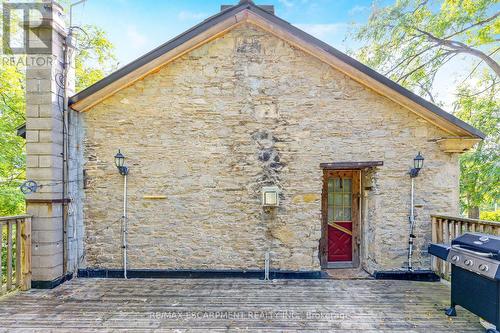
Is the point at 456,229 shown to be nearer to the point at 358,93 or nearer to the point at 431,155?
the point at 431,155

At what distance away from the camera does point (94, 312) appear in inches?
137

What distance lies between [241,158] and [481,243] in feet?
12.0

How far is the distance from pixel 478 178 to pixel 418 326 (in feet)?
22.5

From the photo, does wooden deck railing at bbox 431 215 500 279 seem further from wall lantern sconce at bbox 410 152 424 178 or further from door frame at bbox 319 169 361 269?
door frame at bbox 319 169 361 269

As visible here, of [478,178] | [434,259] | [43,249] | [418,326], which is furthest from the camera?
[478,178]

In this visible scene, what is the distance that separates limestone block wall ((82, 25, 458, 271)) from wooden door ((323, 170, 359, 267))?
0.77 m

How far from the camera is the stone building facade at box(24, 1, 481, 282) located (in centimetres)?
479

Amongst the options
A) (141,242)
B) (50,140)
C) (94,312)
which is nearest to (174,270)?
(141,242)

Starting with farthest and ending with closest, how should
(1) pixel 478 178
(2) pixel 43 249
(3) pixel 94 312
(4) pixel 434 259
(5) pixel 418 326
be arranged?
(1) pixel 478 178, (4) pixel 434 259, (2) pixel 43 249, (3) pixel 94 312, (5) pixel 418 326

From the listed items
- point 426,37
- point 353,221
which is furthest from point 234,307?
point 426,37

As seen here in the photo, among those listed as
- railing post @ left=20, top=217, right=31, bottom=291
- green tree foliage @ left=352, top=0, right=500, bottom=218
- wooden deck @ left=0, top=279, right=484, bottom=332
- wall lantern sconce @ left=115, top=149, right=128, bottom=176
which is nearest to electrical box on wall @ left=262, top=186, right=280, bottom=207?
wooden deck @ left=0, top=279, right=484, bottom=332

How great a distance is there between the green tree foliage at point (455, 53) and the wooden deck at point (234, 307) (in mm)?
5370

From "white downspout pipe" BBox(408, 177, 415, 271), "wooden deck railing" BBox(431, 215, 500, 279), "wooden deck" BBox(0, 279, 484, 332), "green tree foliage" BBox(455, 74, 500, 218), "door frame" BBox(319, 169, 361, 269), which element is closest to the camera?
"wooden deck" BBox(0, 279, 484, 332)

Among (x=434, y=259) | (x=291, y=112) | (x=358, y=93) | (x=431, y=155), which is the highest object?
(x=358, y=93)
